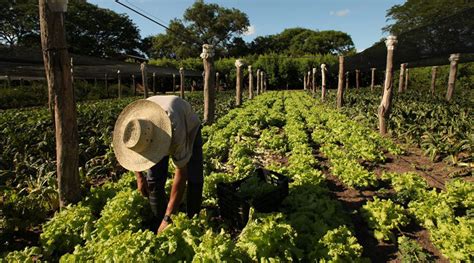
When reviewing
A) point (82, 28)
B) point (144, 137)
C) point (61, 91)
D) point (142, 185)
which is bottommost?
point (142, 185)

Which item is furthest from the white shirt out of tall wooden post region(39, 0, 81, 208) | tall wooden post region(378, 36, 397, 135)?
tall wooden post region(378, 36, 397, 135)

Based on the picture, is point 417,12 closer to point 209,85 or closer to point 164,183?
point 209,85

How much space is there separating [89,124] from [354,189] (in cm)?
803

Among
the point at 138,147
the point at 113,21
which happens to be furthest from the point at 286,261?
the point at 113,21

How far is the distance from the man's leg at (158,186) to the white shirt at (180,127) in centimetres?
37

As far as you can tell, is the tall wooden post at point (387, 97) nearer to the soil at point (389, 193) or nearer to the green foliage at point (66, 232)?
the soil at point (389, 193)

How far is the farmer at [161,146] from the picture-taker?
3502mm

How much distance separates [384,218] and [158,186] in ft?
8.58

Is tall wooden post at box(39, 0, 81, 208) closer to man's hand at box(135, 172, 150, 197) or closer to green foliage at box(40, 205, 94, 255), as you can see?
green foliage at box(40, 205, 94, 255)

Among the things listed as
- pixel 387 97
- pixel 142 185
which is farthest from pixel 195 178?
pixel 387 97

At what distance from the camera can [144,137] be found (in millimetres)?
3428

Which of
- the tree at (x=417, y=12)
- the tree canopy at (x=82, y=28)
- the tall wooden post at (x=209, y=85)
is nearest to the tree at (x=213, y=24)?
the tree canopy at (x=82, y=28)

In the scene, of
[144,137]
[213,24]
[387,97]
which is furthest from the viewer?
[213,24]

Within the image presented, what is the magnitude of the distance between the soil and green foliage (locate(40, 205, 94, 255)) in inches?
119
